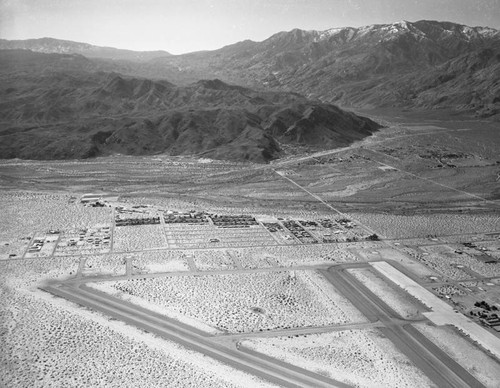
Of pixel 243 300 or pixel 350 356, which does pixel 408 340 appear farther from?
pixel 243 300

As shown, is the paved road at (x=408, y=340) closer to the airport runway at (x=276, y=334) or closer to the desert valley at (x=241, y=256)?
the airport runway at (x=276, y=334)

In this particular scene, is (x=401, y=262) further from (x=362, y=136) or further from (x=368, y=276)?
(x=362, y=136)

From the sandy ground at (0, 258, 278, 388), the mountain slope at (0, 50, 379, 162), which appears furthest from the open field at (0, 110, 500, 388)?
the mountain slope at (0, 50, 379, 162)

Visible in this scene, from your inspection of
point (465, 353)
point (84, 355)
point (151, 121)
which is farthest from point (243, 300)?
point (151, 121)

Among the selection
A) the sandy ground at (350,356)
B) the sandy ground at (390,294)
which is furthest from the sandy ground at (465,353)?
the sandy ground at (350,356)

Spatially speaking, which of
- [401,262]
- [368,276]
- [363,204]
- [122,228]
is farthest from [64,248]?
[363,204]

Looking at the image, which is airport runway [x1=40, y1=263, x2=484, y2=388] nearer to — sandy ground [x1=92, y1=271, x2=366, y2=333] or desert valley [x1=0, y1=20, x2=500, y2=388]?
desert valley [x1=0, y1=20, x2=500, y2=388]

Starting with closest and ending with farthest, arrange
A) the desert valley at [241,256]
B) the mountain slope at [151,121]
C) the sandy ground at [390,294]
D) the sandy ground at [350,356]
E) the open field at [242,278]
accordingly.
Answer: the sandy ground at [350,356], the open field at [242,278], the desert valley at [241,256], the sandy ground at [390,294], the mountain slope at [151,121]
